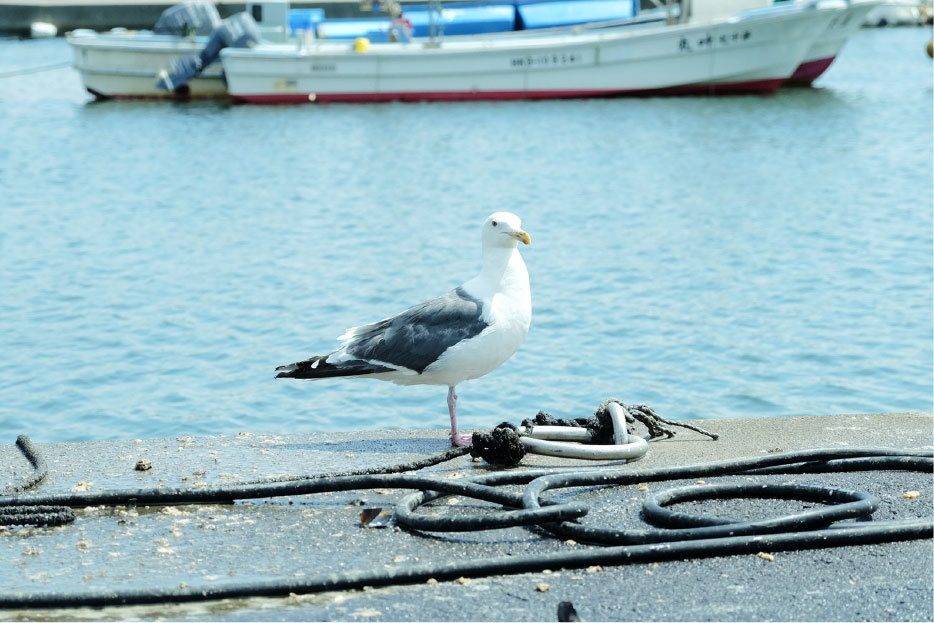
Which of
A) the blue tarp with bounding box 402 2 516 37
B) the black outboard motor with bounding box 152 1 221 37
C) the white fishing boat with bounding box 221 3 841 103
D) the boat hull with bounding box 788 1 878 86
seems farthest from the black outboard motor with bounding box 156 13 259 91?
the boat hull with bounding box 788 1 878 86

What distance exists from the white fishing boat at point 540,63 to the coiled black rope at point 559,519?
89.2 feet

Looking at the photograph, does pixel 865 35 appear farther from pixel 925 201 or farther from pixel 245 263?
pixel 245 263

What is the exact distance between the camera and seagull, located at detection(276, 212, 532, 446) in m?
5.35

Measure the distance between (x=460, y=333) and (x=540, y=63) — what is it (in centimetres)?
2678

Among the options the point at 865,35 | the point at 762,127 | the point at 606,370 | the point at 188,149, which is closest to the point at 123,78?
the point at 188,149

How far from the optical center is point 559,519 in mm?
4066

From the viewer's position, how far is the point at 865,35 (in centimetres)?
4725

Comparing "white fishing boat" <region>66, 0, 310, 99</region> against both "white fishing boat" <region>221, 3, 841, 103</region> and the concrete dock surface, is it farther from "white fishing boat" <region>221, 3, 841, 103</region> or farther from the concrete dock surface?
the concrete dock surface

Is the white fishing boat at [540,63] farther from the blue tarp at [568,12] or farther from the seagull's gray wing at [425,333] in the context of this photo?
the seagull's gray wing at [425,333]

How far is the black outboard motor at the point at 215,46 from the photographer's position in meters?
31.9

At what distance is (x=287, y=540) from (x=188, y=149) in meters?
22.1

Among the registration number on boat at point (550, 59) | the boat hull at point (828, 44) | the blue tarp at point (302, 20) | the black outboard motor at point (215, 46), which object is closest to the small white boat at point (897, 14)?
the boat hull at point (828, 44)

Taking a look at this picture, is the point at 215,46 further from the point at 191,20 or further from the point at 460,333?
the point at 460,333

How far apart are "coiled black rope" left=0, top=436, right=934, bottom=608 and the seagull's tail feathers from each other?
978 mm
